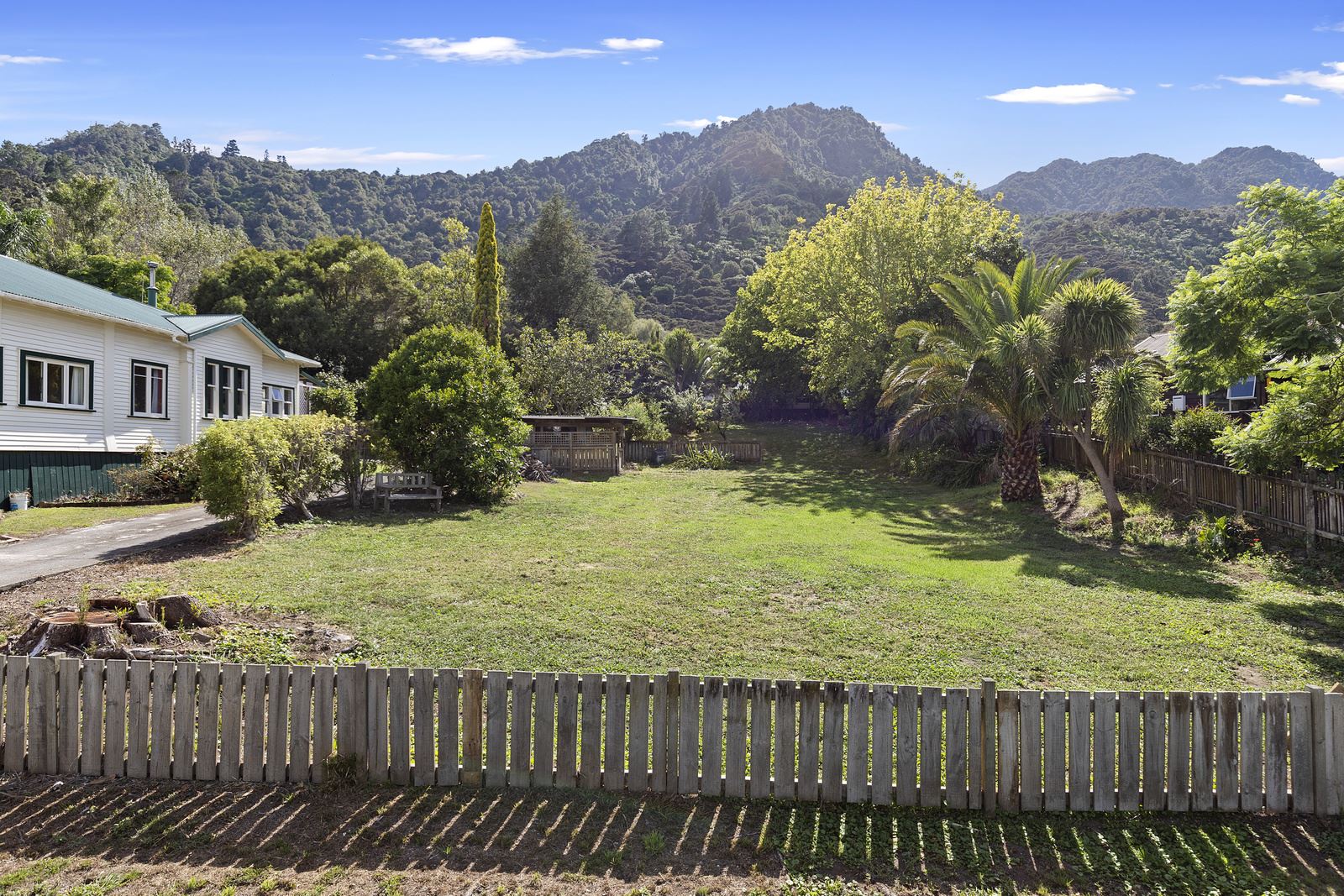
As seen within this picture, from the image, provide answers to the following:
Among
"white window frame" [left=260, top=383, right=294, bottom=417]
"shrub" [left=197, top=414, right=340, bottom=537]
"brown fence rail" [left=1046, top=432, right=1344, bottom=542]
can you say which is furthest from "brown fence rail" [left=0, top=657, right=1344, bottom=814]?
"white window frame" [left=260, top=383, right=294, bottom=417]

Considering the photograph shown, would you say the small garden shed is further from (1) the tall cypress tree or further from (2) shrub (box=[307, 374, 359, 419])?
(1) the tall cypress tree

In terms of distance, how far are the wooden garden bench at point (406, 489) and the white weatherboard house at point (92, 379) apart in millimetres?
8138

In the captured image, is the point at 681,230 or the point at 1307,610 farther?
the point at 681,230

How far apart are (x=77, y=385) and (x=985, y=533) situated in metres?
23.3

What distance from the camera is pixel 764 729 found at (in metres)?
5.41

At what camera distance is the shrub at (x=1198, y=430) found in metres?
17.1

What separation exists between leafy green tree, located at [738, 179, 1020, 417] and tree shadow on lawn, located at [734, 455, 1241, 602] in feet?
22.0

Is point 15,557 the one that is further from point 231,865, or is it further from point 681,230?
point 681,230

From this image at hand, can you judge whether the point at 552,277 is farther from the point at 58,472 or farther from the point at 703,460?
the point at 58,472

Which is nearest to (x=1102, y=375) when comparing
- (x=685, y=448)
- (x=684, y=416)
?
(x=685, y=448)

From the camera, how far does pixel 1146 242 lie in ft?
299

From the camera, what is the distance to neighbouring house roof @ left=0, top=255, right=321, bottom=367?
19141mm

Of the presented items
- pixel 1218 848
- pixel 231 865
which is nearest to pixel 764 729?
pixel 1218 848

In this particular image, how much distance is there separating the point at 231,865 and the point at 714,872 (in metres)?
2.94
